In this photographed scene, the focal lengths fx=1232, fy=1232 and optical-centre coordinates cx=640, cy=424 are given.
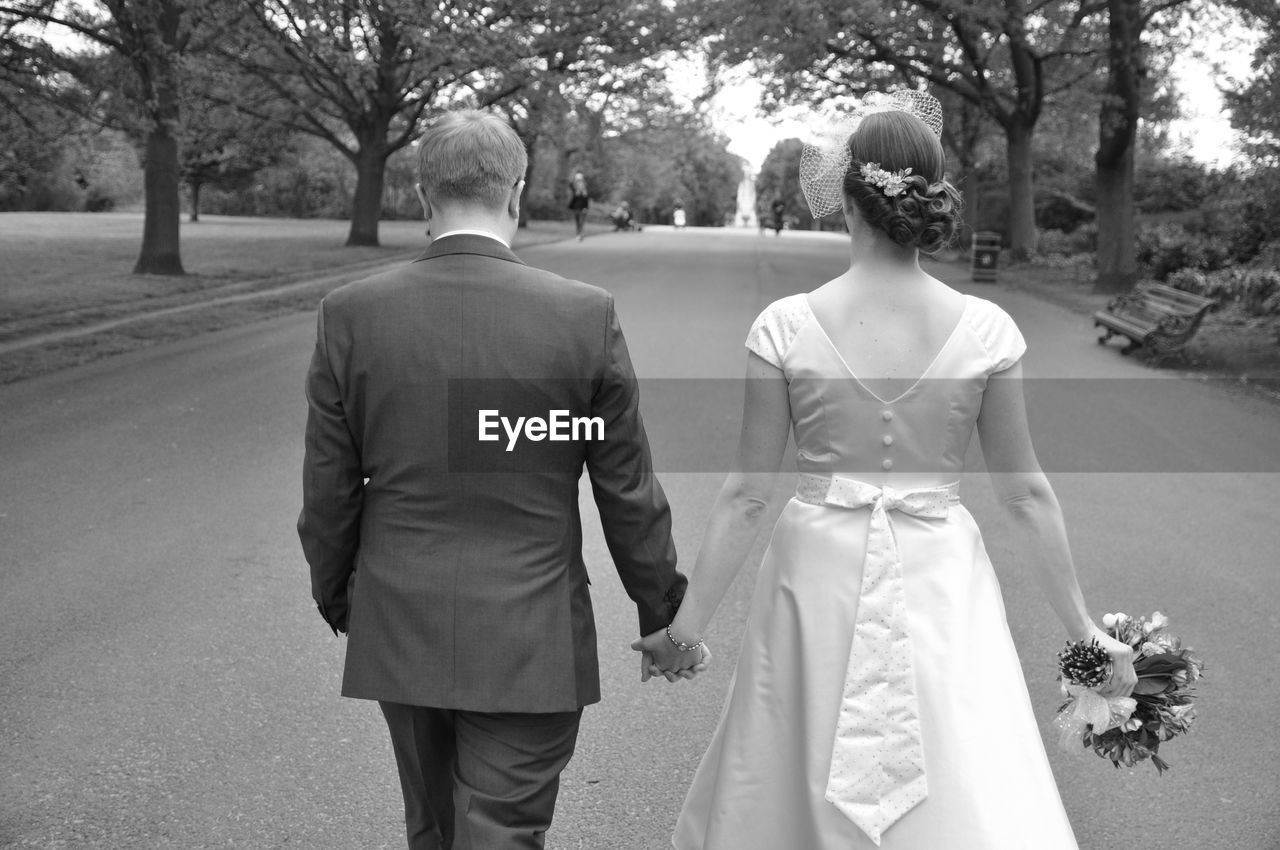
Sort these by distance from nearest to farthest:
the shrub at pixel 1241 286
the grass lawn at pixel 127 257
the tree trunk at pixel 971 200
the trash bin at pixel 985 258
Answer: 1. the shrub at pixel 1241 286
2. the grass lawn at pixel 127 257
3. the trash bin at pixel 985 258
4. the tree trunk at pixel 971 200

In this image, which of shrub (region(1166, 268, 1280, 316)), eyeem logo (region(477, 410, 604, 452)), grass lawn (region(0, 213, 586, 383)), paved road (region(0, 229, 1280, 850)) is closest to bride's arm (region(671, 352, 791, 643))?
eyeem logo (region(477, 410, 604, 452))

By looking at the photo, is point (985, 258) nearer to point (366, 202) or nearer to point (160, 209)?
point (366, 202)

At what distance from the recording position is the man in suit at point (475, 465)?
2.62 m

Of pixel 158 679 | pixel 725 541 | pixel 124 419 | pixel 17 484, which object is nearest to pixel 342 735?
pixel 158 679

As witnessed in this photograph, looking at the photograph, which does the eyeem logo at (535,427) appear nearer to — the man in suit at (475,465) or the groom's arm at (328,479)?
the man in suit at (475,465)

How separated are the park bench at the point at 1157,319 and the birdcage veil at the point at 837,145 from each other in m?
12.3

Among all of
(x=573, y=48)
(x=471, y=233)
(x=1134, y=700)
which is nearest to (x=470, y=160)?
(x=471, y=233)

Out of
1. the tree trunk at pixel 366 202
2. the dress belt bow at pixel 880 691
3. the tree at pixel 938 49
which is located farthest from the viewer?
the tree trunk at pixel 366 202

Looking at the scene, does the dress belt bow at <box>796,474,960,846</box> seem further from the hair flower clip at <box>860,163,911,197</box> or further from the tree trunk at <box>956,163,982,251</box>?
the tree trunk at <box>956,163,982,251</box>

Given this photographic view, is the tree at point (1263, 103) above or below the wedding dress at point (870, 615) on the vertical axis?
above

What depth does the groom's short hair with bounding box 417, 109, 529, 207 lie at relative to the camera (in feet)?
8.59

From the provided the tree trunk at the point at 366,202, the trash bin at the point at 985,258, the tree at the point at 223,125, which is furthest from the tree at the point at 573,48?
the trash bin at the point at 985,258

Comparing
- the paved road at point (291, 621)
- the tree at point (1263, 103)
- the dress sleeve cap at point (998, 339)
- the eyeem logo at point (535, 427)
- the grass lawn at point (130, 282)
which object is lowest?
the paved road at point (291, 621)

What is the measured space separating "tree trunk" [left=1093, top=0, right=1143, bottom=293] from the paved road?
34.4 feet
